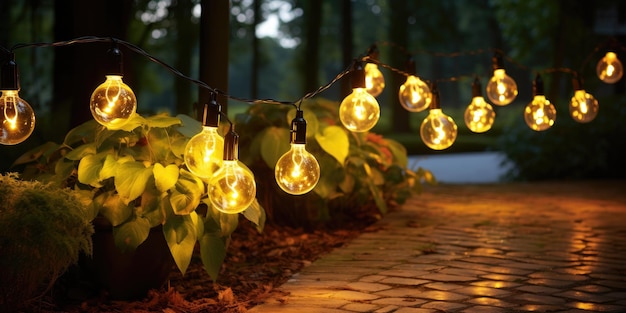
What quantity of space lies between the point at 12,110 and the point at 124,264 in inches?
41.3

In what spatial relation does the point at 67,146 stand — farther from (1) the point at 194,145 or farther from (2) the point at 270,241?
(2) the point at 270,241

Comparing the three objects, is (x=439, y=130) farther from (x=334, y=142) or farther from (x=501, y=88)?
(x=501, y=88)

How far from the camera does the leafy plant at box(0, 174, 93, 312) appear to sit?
143 inches

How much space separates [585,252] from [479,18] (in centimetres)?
3247

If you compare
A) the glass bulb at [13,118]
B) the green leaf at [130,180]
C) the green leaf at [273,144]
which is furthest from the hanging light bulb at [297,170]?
the green leaf at [273,144]

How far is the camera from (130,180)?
414 cm

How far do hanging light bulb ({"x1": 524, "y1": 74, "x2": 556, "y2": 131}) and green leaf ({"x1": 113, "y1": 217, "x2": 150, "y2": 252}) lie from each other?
330cm

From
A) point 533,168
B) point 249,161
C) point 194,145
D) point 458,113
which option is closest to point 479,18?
point 458,113

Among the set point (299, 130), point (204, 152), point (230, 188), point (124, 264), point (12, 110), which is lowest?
point (124, 264)

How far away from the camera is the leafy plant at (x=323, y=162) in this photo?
609 centimetres

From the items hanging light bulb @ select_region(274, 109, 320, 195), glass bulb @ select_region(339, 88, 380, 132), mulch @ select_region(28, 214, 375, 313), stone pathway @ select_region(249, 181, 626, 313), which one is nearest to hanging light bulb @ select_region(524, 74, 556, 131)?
stone pathway @ select_region(249, 181, 626, 313)

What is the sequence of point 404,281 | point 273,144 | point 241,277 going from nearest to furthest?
1. point 404,281
2. point 241,277
3. point 273,144

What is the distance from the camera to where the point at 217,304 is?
14.1ft

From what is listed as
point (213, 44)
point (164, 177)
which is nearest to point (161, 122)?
point (164, 177)
